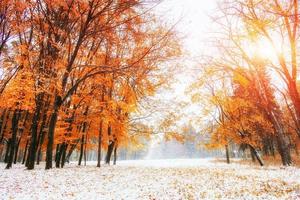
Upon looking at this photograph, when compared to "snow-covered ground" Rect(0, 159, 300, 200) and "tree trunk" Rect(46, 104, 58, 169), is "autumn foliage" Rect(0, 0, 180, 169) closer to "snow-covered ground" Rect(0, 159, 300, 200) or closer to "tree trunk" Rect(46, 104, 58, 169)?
"tree trunk" Rect(46, 104, 58, 169)

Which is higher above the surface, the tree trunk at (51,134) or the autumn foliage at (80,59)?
the autumn foliage at (80,59)

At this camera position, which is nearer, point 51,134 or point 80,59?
point 51,134

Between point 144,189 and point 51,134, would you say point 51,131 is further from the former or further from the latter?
point 144,189

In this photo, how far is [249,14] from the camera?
12.0 metres

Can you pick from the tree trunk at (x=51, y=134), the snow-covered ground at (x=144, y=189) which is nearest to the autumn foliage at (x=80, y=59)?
the tree trunk at (x=51, y=134)

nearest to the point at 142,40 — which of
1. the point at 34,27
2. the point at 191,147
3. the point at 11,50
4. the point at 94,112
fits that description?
the point at 94,112

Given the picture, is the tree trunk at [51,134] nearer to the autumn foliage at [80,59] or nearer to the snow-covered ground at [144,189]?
the autumn foliage at [80,59]

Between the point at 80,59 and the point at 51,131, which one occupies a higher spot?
the point at 80,59

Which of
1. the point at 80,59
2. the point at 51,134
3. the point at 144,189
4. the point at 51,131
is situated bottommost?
the point at 144,189

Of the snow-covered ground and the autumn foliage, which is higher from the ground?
the autumn foliage

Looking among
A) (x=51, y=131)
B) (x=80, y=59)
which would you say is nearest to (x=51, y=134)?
(x=51, y=131)

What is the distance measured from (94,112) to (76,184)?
946 cm

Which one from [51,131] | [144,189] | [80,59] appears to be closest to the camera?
[144,189]

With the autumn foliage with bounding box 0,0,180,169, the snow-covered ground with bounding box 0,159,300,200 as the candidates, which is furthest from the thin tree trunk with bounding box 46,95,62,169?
the snow-covered ground with bounding box 0,159,300,200
